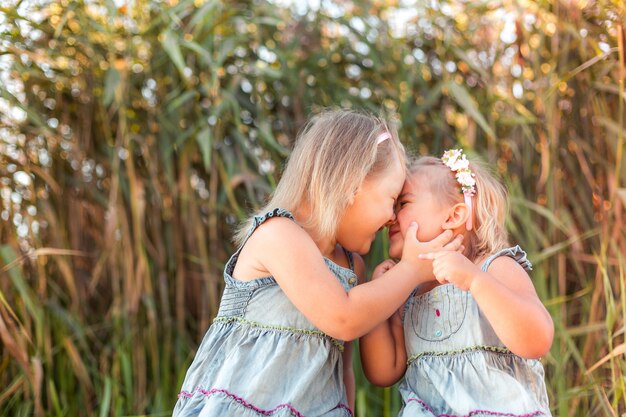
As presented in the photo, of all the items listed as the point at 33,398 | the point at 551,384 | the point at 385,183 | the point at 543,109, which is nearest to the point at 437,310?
the point at 385,183

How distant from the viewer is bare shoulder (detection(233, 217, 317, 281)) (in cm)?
173

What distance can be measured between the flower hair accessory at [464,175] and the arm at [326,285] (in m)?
0.12

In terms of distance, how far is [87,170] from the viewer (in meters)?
2.70

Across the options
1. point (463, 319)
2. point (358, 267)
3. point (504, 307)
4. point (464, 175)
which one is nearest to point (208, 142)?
point (358, 267)

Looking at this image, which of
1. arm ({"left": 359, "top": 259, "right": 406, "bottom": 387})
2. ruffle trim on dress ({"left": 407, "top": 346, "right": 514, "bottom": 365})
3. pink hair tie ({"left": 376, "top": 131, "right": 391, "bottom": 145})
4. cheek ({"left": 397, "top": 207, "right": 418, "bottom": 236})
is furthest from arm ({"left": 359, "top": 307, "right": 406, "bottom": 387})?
pink hair tie ({"left": 376, "top": 131, "right": 391, "bottom": 145})

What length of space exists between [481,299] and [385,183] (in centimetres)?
36

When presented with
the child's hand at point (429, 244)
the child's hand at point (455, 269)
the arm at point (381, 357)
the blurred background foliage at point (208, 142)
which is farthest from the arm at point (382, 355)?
the blurred background foliage at point (208, 142)

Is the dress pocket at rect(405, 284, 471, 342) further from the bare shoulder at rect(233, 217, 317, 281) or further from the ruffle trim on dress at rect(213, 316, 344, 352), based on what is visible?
the bare shoulder at rect(233, 217, 317, 281)

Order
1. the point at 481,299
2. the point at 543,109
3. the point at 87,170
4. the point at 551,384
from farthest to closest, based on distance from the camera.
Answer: the point at 87,170 < the point at 543,109 < the point at 551,384 < the point at 481,299

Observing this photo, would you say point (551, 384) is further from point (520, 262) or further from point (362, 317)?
point (362, 317)

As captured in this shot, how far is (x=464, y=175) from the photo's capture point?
1.83 metres

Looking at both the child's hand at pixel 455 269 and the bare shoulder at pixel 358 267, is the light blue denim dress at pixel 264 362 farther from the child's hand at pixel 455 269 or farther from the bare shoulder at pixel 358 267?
the child's hand at pixel 455 269

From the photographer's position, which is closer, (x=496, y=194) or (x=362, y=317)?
(x=362, y=317)

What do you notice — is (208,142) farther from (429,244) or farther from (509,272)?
(509,272)
